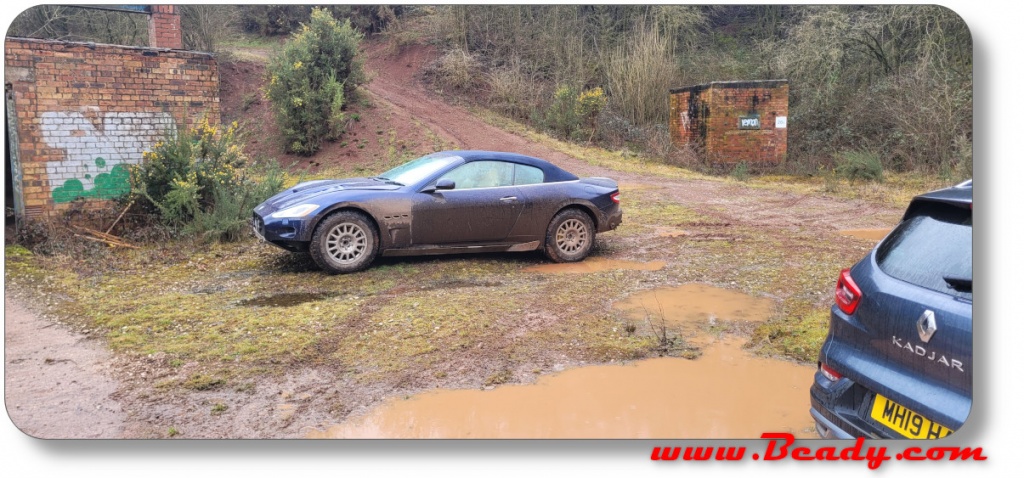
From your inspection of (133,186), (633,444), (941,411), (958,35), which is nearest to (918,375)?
(941,411)

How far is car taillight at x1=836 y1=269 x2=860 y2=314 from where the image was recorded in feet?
9.48

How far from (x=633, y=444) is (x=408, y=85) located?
9.07 meters

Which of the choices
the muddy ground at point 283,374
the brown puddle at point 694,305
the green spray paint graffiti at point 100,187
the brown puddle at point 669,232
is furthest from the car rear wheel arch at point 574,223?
the green spray paint graffiti at point 100,187

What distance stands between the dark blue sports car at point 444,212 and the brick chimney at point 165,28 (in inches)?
70.9

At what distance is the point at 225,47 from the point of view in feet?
24.5

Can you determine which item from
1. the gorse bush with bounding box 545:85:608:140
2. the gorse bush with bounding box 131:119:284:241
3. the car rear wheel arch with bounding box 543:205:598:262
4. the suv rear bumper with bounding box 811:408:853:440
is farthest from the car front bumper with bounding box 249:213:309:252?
the gorse bush with bounding box 545:85:608:140

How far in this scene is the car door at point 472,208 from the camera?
6.43 meters

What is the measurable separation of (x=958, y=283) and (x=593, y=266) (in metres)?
4.16

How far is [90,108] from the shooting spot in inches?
264

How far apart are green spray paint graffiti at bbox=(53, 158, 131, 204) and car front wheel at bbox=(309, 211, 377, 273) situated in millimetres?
2177

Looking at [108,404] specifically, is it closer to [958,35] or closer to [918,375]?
[918,375]

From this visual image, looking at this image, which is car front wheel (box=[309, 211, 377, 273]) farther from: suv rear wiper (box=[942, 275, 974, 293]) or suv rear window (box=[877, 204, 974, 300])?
suv rear wiper (box=[942, 275, 974, 293])

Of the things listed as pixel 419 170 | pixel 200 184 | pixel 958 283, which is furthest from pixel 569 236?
pixel 958 283

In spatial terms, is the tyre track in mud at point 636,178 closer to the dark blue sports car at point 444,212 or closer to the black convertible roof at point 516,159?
the black convertible roof at point 516,159
